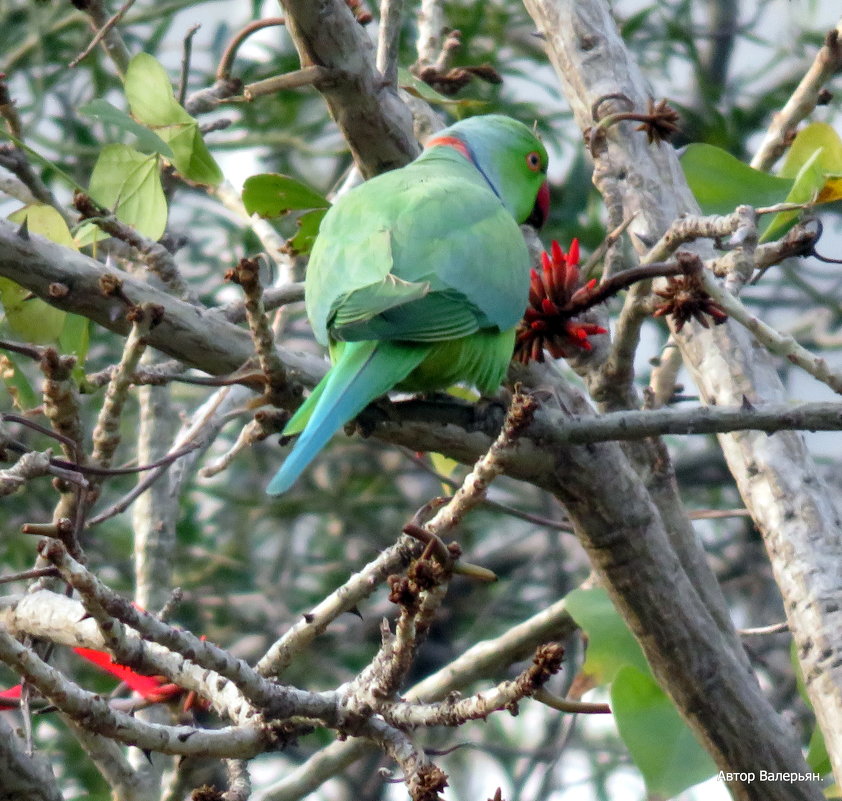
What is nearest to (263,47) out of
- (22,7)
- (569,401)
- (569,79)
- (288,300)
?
(22,7)

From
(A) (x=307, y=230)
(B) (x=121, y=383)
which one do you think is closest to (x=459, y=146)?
(A) (x=307, y=230)

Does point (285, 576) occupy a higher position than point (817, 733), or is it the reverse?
point (817, 733)

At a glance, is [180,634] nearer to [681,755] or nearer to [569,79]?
[681,755]

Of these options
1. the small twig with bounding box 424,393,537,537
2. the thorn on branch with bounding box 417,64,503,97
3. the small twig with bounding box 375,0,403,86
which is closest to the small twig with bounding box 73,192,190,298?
the small twig with bounding box 375,0,403,86

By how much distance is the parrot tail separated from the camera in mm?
2016

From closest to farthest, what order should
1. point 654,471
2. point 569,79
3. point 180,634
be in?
point 180,634 → point 654,471 → point 569,79

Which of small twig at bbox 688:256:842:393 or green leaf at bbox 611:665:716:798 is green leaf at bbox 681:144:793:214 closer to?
small twig at bbox 688:256:842:393

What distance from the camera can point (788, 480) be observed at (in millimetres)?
2635

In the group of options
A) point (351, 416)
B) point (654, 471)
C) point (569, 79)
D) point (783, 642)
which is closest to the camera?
point (351, 416)

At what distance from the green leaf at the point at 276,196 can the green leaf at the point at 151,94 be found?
0.20 meters

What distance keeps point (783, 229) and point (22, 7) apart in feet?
12.9

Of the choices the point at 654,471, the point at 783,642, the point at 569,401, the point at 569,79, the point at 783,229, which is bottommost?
the point at 783,642

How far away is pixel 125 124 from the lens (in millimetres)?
2314

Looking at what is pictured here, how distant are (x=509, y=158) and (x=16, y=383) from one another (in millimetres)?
1795
